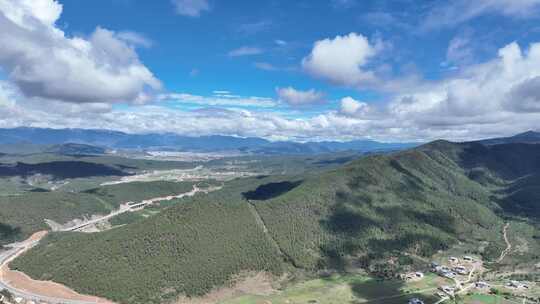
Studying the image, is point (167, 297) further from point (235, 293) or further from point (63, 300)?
point (63, 300)

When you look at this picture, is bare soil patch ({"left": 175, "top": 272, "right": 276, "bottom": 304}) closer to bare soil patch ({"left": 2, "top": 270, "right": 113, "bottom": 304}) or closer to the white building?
bare soil patch ({"left": 2, "top": 270, "right": 113, "bottom": 304})

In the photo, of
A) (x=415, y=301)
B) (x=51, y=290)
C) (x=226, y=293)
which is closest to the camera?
(x=415, y=301)

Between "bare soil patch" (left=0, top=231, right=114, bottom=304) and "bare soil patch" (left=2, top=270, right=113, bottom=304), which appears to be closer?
"bare soil patch" (left=0, top=231, right=114, bottom=304)

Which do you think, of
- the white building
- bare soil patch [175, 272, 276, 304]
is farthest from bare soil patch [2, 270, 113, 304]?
the white building

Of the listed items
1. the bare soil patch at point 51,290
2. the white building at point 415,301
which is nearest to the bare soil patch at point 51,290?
the bare soil patch at point 51,290

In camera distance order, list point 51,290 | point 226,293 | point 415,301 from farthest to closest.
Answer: point 226,293
point 51,290
point 415,301

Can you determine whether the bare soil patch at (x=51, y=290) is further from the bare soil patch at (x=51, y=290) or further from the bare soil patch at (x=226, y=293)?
the bare soil patch at (x=226, y=293)

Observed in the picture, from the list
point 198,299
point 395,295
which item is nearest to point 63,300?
point 198,299

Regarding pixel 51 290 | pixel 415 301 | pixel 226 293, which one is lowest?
pixel 415 301

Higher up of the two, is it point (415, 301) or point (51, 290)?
point (51, 290)

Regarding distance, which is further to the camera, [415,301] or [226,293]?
[226,293]

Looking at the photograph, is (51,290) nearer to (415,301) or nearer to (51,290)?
(51,290)

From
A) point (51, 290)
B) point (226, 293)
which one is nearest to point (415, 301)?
point (226, 293)
